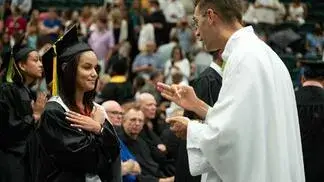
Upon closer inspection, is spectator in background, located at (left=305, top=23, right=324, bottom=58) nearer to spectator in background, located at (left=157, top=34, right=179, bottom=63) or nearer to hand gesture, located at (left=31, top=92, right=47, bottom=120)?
spectator in background, located at (left=157, top=34, right=179, bottom=63)

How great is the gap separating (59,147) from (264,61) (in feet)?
5.49

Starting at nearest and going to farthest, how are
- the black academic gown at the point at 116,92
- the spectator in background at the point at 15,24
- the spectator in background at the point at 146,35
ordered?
the black academic gown at the point at 116,92, the spectator in background at the point at 15,24, the spectator in background at the point at 146,35

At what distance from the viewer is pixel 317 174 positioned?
6.60 m

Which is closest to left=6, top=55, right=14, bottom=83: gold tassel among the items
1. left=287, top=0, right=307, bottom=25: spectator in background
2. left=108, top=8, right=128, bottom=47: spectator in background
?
left=108, top=8, right=128, bottom=47: spectator in background

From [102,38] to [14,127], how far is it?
9974 mm

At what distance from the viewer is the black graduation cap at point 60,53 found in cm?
531

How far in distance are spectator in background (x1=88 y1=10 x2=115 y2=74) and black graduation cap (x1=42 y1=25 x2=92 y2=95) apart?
11.6 meters

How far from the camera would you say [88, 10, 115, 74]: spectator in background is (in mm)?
→ 17109

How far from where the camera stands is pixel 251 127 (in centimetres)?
384

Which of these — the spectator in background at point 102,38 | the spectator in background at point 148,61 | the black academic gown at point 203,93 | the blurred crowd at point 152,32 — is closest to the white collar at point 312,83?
the black academic gown at point 203,93

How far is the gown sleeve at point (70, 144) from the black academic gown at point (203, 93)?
1001mm

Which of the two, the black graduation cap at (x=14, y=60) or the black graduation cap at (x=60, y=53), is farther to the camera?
the black graduation cap at (x=14, y=60)

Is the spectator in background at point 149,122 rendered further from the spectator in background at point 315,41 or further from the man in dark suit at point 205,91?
the spectator in background at point 315,41

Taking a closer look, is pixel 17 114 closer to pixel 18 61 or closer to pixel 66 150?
pixel 18 61
